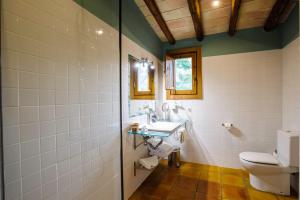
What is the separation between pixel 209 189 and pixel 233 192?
12.4 inches

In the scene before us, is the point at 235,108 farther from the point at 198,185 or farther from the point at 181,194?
the point at 181,194

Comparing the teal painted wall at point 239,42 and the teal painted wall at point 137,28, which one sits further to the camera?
the teal painted wall at point 239,42

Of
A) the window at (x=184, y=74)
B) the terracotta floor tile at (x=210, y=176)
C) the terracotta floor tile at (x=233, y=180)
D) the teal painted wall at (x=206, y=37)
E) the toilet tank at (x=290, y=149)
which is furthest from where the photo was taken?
the window at (x=184, y=74)

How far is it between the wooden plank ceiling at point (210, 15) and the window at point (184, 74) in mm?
426

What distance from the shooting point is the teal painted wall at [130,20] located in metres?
1.52

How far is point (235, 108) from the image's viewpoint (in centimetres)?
277

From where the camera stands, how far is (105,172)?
1.60m

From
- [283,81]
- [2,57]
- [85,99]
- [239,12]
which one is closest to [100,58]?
[85,99]

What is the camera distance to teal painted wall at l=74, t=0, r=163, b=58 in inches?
59.8

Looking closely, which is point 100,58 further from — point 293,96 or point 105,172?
point 293,96

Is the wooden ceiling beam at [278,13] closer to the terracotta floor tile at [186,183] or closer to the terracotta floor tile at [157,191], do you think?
the terracotta floor tile at [186,183]

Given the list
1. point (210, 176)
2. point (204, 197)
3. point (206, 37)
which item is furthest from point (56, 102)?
point (206, 37)

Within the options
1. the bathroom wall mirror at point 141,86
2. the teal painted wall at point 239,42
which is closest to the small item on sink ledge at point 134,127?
the bathroom wall mirror at point 141,86

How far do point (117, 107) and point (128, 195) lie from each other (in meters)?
1.17
